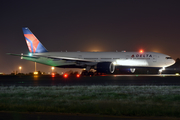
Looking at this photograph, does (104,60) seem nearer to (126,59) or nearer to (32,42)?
(126,59)

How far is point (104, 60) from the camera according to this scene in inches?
1746

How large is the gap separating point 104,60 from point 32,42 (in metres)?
14.3

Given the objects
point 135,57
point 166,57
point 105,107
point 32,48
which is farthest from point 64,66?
point 105,107

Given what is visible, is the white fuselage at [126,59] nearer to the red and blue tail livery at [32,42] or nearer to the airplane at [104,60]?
the airplane at [104,60]

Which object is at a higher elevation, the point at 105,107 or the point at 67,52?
the point at 67,52

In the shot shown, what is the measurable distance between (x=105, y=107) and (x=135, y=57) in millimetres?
32244

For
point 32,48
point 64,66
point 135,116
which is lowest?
point 135,116

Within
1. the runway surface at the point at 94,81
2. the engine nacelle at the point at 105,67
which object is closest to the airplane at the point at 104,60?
the engine nacelle at the point at 105,67

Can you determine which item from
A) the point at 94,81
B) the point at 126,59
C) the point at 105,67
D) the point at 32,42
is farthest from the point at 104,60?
the point at 94,81

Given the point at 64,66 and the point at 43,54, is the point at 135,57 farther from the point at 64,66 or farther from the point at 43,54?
the point at 43,54

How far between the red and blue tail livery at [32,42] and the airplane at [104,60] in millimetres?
1866

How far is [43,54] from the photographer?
158ft

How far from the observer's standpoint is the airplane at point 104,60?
42625mm

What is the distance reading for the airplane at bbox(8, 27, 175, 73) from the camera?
1678 inches
